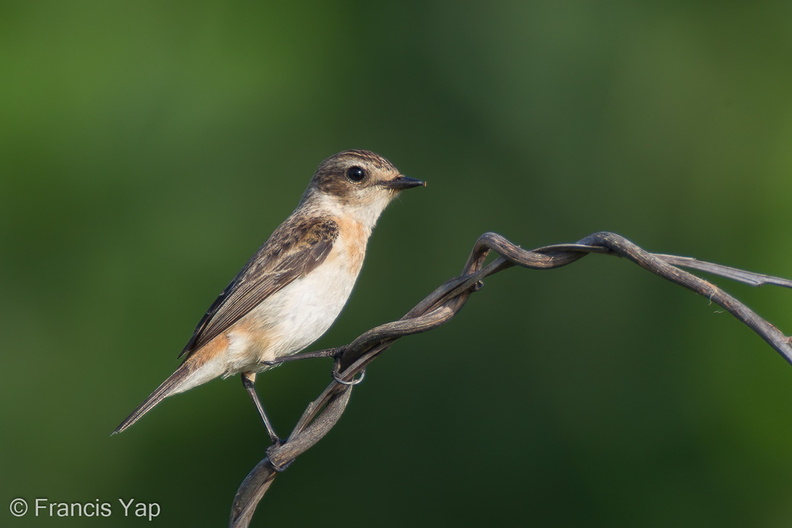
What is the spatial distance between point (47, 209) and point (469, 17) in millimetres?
3560

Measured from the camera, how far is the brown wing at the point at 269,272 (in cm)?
447

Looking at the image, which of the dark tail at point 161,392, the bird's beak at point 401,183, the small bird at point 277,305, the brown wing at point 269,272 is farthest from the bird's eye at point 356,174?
the dark tail at point 161,392

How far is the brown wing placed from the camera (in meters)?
4.47

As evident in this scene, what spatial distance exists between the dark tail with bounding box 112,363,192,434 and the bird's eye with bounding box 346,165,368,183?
1.41m

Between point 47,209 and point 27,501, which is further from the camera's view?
point 47,209

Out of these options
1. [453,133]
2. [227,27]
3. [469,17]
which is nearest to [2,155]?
[227,27]

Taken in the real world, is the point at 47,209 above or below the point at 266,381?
above

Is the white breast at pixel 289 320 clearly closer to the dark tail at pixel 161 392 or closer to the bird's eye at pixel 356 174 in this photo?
the dark tail at pixel 161 392

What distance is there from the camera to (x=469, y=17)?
7480 mm

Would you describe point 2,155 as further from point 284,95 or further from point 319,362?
point 319,362

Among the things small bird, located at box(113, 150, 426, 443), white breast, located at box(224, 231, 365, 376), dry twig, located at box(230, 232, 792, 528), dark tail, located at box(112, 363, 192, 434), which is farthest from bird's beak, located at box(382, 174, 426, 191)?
dry twig, located at box(230, 232, 792, 528)

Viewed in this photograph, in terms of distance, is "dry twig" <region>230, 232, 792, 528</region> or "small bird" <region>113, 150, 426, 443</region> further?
"small bird" <region>113, 150, 426, 443</region>

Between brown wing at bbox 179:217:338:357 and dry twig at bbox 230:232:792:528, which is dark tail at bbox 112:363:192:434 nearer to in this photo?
brown wing at bbox 179:217:338:357

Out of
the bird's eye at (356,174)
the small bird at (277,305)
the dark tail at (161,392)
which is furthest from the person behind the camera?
the bird's eye at (356,174)
